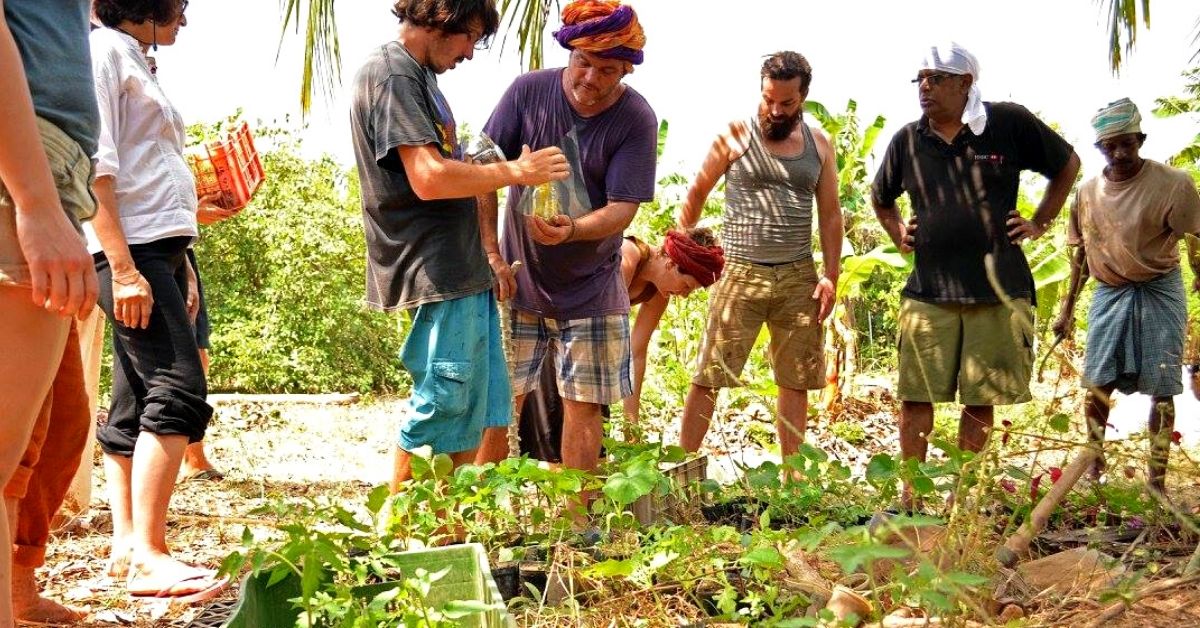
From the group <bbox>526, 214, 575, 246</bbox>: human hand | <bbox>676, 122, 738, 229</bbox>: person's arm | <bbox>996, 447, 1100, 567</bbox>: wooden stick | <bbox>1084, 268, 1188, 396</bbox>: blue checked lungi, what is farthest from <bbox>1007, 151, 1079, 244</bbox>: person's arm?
<bbox>996, 447, 1100, 567</bbox>: wooden stick

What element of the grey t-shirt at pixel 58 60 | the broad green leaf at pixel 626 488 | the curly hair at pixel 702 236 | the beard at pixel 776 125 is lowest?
the broad green leaf at pixel 626 488

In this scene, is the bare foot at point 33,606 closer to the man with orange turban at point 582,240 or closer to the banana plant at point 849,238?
the man with orange turban at point 582,240

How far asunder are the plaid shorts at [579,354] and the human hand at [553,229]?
37 cm

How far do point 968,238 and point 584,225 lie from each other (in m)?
1.67

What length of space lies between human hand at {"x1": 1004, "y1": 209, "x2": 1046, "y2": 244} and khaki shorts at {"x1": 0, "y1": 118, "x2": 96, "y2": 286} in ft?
11.6

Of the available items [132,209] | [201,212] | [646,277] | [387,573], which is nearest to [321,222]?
[646,277]

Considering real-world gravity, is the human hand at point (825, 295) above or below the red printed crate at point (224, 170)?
below

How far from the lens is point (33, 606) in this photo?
9.89ft

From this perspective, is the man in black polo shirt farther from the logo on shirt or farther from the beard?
the logo on shirt

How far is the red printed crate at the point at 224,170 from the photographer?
4113 millimetres

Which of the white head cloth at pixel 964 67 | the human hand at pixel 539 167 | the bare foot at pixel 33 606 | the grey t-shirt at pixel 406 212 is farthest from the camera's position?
the white head cloth at pixel 964 67

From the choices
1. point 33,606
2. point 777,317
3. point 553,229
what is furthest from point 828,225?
point 33,606

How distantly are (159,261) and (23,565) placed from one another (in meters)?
0.90

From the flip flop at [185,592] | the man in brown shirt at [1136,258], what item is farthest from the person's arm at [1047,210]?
the flip flop at [185,592]
